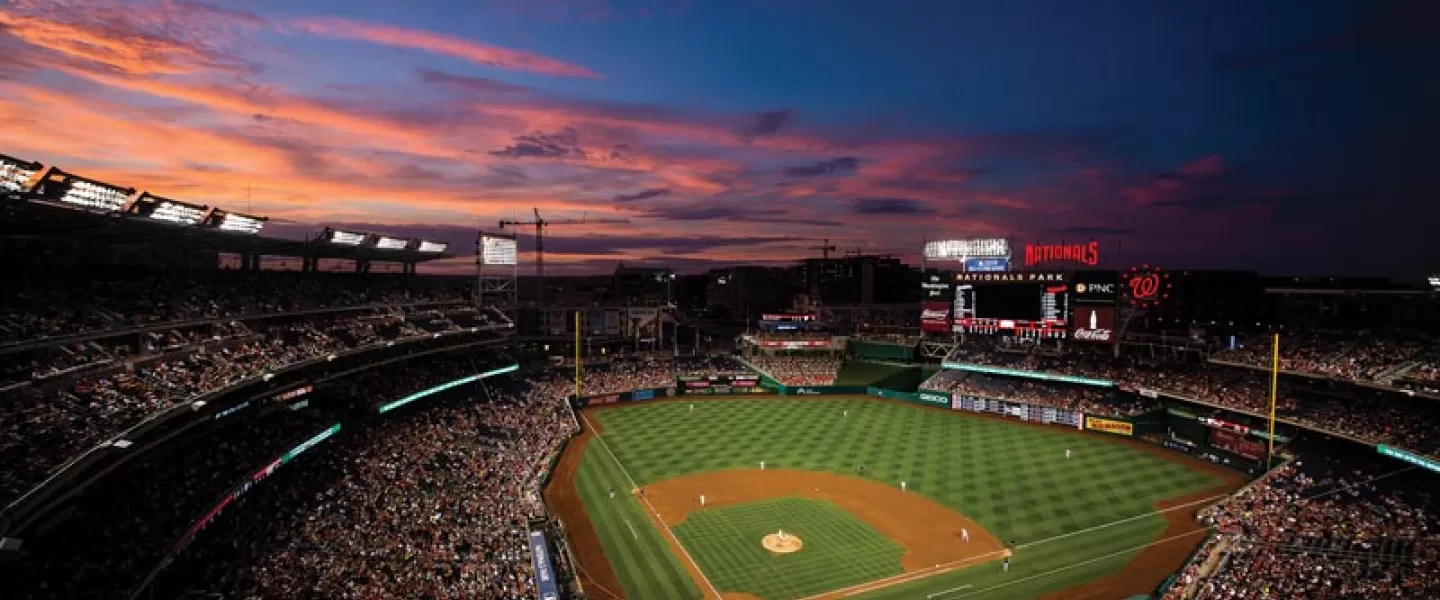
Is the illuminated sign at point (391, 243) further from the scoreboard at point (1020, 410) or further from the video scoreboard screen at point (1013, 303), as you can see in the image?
the scoreboard at point (1020, 410)

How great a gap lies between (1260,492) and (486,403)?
4658 centimetres

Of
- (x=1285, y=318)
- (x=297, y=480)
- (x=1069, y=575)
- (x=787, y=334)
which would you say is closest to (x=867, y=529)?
(x=1069, y=575)

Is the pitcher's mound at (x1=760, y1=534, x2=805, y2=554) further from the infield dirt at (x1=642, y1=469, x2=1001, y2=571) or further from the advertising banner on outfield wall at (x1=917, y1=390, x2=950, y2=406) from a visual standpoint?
the advertising banner on outfield wall at (x1=917, y1=390, x2=950, y2=406)

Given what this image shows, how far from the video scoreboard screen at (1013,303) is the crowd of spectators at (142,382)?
4476 centimetres

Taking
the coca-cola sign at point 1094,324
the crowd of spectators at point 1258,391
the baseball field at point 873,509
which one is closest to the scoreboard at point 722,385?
the baseball field at point 873,509

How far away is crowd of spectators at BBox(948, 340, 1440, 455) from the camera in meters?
36.5

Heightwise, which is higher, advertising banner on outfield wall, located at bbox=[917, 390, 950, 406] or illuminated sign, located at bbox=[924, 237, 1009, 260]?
illuminated sign, located at bbox=[924, 237, 1009, 260]

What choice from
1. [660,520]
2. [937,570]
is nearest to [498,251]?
[660,520]

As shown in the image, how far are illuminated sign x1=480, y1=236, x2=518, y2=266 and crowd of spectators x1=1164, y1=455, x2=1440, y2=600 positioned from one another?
56.5m

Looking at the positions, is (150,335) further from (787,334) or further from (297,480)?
(787,334)

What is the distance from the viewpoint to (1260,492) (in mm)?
34625

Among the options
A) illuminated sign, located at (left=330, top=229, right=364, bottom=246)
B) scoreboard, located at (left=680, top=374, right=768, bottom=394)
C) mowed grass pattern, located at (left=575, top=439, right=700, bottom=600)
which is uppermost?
illuminated sign, located at (left=330, top=229, right=364, bottom=246)

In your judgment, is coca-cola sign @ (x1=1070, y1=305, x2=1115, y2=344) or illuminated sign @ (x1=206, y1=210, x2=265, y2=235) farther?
coca-cola sign @ (x1=1070, y1=305, x2=1115, y2=344)

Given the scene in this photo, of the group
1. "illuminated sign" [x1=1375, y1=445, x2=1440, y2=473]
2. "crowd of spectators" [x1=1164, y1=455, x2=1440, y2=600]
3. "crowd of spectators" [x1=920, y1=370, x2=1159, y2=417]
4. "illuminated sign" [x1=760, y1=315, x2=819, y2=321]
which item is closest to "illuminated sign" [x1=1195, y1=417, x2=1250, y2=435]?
"crowd of spectators" [x1=1164, y1=455, x2=1440, y2=600]
